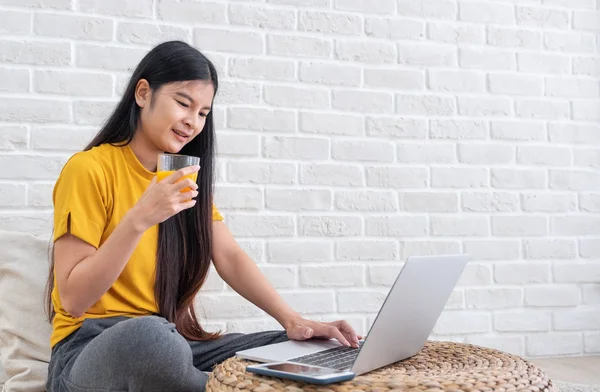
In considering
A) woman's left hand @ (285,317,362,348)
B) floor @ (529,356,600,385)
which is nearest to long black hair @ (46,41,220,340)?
woman's left hand @ (285,317,362,348)

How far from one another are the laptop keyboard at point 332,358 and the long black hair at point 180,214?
1.56 feet

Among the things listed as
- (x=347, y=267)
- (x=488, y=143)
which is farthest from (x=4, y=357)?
(x=488, y=143)

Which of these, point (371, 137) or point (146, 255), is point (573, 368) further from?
point (146, 255)

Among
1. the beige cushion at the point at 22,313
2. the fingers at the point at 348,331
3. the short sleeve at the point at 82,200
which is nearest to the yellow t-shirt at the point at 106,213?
the short sleeve at the point at 82,200

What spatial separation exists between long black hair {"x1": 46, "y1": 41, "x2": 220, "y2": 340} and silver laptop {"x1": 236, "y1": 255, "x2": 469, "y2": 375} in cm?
40

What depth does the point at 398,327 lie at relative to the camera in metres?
1.14

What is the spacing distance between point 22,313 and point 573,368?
165 cm

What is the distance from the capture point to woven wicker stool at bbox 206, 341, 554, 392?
99cm

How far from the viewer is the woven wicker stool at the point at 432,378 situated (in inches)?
38.9

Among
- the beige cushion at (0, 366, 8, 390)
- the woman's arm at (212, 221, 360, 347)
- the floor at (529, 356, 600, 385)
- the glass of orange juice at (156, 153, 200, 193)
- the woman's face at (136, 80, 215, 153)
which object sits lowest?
the floor at (529, 356, 600, 385)

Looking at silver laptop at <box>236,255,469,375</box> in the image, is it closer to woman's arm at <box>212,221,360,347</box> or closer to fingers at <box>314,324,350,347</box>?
fingers at <box>314,324,350,347</box>

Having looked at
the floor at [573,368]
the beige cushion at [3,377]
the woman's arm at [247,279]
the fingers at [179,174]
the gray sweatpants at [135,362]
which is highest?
the fingers at [179,174]

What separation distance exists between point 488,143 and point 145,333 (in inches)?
59.3

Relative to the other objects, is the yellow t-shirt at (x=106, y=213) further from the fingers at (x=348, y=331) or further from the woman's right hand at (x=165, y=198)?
the fingers at (x=348, y=331)
